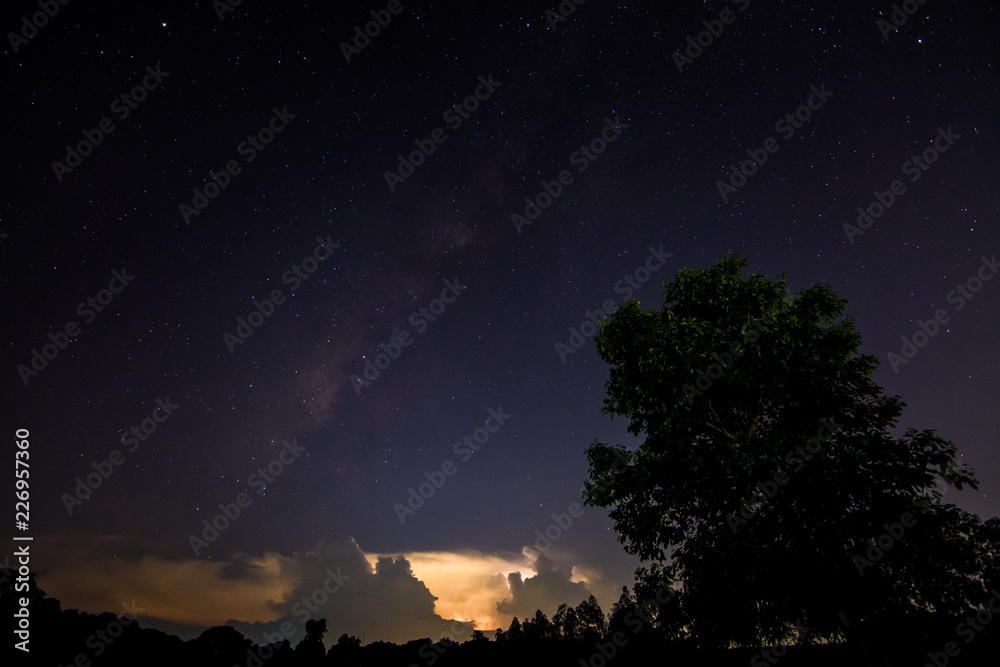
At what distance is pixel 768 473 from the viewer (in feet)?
35.9

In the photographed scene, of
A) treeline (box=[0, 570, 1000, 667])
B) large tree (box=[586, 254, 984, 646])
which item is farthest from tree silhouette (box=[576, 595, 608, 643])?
large tree (box=[586, 254, 984, 646])

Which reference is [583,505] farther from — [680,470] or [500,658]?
[500,658]

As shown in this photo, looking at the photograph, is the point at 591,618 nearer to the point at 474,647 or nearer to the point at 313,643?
the point at 474,647

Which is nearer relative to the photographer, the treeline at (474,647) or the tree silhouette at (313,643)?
A: the treeline at (474,647)

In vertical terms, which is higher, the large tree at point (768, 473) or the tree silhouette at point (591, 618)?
the large tree at point (768, 473)

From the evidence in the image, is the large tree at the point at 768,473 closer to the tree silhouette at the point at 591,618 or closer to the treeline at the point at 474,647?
the treeline at the point at 474,647

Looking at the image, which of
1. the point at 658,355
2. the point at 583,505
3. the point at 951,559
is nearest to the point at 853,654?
the point at 951,559

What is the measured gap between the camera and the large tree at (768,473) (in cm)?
1061

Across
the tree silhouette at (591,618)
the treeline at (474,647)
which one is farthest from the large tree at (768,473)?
the tree silhouette at (591,618)

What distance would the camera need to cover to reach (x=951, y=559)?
34.5 ft

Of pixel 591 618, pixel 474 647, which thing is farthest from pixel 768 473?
pixel 591 618

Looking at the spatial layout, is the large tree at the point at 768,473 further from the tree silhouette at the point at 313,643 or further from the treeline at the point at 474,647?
the tree silhouette at the point at 313,643

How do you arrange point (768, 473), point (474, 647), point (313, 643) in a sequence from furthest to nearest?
1. point (313, 643)
2. point (474, 647)
3. point (768, 473)

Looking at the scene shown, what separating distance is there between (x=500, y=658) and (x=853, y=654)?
57.4 meters
